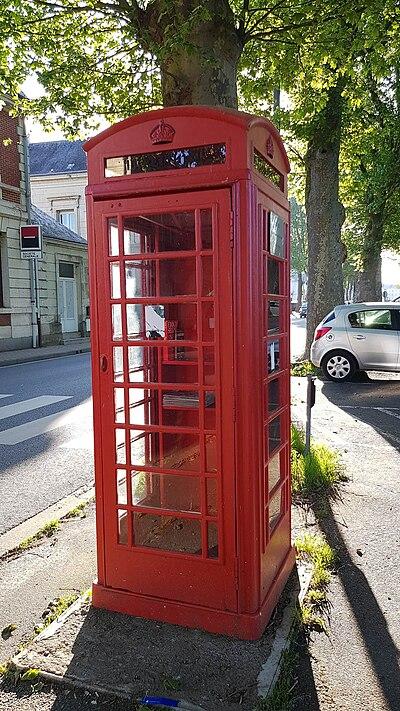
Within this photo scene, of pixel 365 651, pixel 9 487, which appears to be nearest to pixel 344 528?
pixel 365 651

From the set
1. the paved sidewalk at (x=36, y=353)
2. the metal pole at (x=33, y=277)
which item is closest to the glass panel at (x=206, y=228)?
the paved sidewalk at (x=36, y=353)

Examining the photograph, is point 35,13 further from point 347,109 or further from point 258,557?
point 347,109

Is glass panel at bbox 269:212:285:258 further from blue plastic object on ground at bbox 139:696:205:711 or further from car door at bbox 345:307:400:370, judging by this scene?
car door at bbox 345:307:400:370

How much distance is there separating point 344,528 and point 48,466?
11.7ft

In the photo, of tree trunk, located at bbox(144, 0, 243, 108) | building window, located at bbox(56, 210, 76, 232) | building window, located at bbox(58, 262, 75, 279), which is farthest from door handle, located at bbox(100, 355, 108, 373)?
building window, located at bbox(56, 210, 76, 232)

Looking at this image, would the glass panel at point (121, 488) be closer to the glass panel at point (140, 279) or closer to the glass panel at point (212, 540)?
the glass panel at point (212, 540)

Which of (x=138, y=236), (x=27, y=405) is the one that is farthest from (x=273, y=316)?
(x=27, y=405)

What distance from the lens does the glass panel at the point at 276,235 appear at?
3.29 meters

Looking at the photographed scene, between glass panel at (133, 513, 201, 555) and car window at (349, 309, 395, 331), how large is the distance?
32.5 feet

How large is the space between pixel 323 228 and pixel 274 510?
12.4m

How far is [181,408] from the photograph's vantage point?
3201 mm

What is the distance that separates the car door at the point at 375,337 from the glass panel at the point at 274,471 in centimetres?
923

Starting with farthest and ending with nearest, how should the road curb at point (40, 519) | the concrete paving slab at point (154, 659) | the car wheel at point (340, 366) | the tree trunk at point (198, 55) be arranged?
the car wheel at point (340, 366) → the tree trunk at point (198, 55) → the road curb at point (40, 519) → the concrete paving slab at point (154, 659)

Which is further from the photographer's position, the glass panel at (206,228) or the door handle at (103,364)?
the door handle at (103,364)
